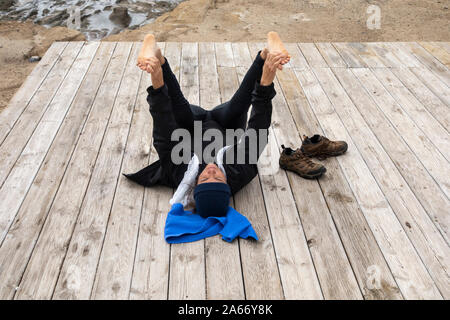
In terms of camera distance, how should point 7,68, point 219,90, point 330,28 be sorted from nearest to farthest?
point 219,90, point 7,68, point 330,28

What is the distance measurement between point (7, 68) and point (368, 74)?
3.86 metres

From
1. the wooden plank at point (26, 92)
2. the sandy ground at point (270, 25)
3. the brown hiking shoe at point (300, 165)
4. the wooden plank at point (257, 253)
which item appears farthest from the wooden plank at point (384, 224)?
the sandy ground at point (270, 25)

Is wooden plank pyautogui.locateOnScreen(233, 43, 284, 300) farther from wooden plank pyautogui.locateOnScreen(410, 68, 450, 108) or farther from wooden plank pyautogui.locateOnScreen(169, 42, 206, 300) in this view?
wooden plank pyautogui.locateOnScreen(410, 68, 450, 108)

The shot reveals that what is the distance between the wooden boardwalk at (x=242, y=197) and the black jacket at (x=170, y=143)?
3.3 inches

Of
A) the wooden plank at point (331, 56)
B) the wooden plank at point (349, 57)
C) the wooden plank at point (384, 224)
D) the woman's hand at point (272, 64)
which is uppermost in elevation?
the woman's hand at point (272, 64)

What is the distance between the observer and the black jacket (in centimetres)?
217

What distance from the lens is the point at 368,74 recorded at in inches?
145

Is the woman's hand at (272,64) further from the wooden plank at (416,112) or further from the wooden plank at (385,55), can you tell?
the wooden plank at (385,55)

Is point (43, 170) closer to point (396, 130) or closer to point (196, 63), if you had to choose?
point (196, 63)

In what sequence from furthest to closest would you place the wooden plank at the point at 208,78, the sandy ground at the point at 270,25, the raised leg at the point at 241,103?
the sandy ground at the point at 270,25, the wooden plank at the point at 208,78, the raised leg at the point at 241,103

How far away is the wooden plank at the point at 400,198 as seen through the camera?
202 cm

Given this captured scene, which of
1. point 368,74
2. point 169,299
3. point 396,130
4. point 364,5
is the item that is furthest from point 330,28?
point 169,299

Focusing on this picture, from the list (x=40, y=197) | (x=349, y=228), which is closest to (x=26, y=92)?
(x=40, y=197)
